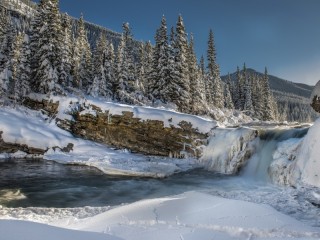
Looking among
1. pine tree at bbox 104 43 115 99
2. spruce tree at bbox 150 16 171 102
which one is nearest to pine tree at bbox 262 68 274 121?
spruce tree at bbox 150 16 171 102

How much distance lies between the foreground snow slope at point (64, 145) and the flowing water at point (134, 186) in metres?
1.49

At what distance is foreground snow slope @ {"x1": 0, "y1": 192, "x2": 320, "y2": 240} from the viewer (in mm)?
7512

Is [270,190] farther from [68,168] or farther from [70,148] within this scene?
[70,148]

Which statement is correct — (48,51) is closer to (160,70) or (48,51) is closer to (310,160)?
(160,70)

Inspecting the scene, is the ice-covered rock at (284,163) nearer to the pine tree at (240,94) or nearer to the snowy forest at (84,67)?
the snowy forest at (84,67)

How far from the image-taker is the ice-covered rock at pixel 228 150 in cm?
2352

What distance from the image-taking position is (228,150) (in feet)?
82.3

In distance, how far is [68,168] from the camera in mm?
Result: 25531

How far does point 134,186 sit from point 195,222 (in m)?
11.1

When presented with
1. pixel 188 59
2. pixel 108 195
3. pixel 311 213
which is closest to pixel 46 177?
pixel 108 195

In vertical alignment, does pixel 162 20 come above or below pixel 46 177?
above

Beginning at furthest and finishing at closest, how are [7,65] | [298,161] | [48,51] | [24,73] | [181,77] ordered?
[181,77]
[7,65]
[48,51]
[24,73]
[298,161]

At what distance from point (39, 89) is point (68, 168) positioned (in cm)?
1440

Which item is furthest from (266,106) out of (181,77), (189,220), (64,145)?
(189,220)
